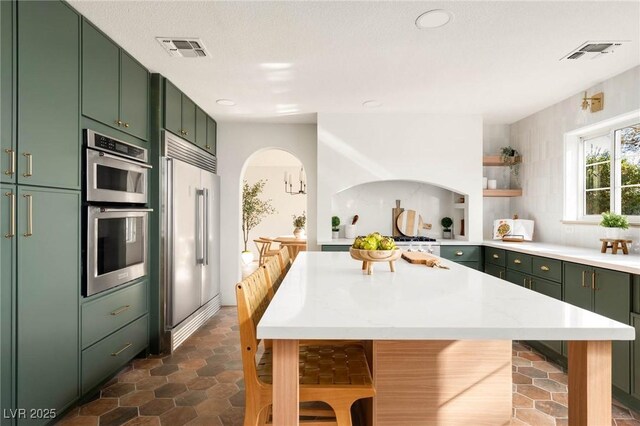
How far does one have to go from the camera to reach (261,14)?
2129 mm

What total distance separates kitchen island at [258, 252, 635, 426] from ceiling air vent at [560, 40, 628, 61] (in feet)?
6.10

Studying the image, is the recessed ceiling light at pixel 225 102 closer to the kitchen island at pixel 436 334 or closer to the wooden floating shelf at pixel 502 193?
the kitchen island at pixel 436 334

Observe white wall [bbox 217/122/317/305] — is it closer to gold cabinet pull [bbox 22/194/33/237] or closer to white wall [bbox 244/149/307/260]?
gold cabinet pull [bbox 22/194/33/237]

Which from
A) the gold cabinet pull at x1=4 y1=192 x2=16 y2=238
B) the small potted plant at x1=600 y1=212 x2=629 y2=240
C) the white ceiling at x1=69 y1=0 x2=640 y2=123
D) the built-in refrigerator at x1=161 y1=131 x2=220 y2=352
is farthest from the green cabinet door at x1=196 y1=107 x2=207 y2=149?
the small potted plant at x1=600 y1=212 x2=629 y2=240

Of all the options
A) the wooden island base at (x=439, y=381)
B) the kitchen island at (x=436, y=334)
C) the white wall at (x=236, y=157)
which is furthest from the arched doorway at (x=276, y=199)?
the wooden island base at (x=439, y=381)

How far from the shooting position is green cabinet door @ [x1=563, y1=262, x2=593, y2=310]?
2635 mm

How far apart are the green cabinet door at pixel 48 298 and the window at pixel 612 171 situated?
4.19 meters

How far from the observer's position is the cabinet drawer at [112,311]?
7.27 ft

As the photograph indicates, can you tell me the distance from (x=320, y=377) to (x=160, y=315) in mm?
2073

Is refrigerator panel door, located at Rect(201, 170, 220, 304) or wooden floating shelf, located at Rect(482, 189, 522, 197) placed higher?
wooden floating shelf, located at Rect(482, 189, 522, 197)

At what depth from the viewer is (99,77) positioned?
2316mm

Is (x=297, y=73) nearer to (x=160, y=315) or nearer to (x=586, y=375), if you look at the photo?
(x=160, y=315)

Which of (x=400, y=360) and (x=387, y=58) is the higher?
(x=387, y=58)

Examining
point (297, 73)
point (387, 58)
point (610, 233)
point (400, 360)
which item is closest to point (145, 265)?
point (297, 73)
